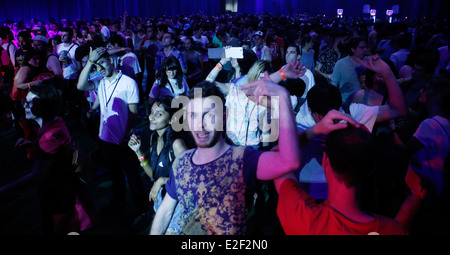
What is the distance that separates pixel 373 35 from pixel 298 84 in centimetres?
543

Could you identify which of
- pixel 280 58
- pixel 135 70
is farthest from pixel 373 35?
pixel 135 70

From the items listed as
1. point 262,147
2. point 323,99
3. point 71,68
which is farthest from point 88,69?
point 71,68

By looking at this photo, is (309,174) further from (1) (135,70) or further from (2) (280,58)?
(2) (280,58)

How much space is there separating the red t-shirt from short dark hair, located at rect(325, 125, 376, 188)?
0.15 metres

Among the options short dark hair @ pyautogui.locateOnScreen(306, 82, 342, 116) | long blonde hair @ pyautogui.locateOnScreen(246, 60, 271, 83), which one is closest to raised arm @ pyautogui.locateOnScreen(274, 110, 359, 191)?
short dark hair @ pyautogui.locateOnScreen(306, 82, 342, 116)

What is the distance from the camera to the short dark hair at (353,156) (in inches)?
50.9

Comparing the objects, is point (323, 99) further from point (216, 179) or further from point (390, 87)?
point (216, 179)

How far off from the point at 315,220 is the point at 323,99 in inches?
47.9

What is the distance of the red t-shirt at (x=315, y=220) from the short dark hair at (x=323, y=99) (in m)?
1.01

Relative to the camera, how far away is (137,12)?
104 ft

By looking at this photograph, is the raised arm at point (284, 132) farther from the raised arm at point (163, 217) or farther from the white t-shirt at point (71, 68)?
the white t-shirt at point (71, 68)

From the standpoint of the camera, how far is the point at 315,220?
134 centimetres

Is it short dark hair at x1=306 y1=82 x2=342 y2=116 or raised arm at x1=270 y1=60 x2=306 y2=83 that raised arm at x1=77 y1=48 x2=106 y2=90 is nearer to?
raised arm at x1=270 y1=60 x2=306 y2=83
